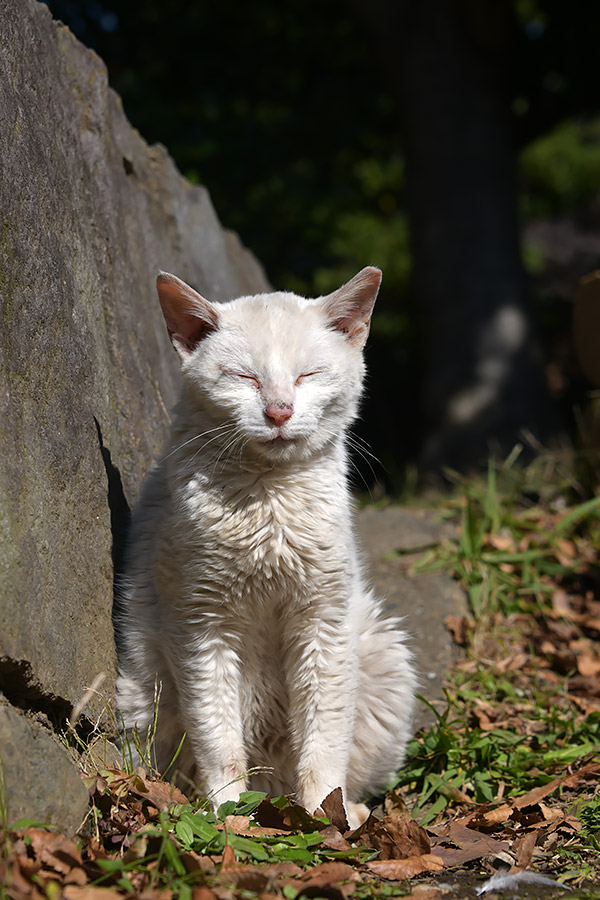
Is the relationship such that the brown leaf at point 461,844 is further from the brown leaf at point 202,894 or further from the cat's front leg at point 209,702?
the brown leaf at point 202,894

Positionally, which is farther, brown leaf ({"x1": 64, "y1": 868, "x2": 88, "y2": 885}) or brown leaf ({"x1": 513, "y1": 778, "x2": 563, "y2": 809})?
brown leaf ({"x1": 513, "y1": 778, "x2": 563, "y2": 809})

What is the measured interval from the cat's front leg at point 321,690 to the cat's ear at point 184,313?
3.08ft

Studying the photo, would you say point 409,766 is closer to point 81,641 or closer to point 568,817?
point 568,817

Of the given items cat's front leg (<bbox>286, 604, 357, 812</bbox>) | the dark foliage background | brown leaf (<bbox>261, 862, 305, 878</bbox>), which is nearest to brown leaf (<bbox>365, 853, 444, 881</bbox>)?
brown leaf (<bbox>261, 862, 305, 878</bbox>)

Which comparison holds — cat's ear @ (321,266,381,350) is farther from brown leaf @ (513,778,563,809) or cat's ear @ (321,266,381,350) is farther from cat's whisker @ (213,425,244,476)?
brown leaf @ (513,778,563,809)

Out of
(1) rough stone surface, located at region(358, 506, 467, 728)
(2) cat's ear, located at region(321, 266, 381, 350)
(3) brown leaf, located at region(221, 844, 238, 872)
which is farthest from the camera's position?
(1) rough stone surface, located at region(358, 506, 467, 728)

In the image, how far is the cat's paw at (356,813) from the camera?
2.73 m

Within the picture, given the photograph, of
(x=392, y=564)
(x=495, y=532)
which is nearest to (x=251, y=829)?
(x=392, y=564)

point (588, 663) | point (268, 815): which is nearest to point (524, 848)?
point (268, 815)

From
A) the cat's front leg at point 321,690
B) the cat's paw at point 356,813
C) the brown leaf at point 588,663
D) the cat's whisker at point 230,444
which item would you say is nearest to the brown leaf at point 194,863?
the cat's front leg at point 321,690

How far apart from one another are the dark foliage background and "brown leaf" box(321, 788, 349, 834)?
486 cm

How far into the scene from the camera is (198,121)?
23.9 ft

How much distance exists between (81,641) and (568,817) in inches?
63.4

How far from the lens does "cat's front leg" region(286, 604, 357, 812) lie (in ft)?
8.39
